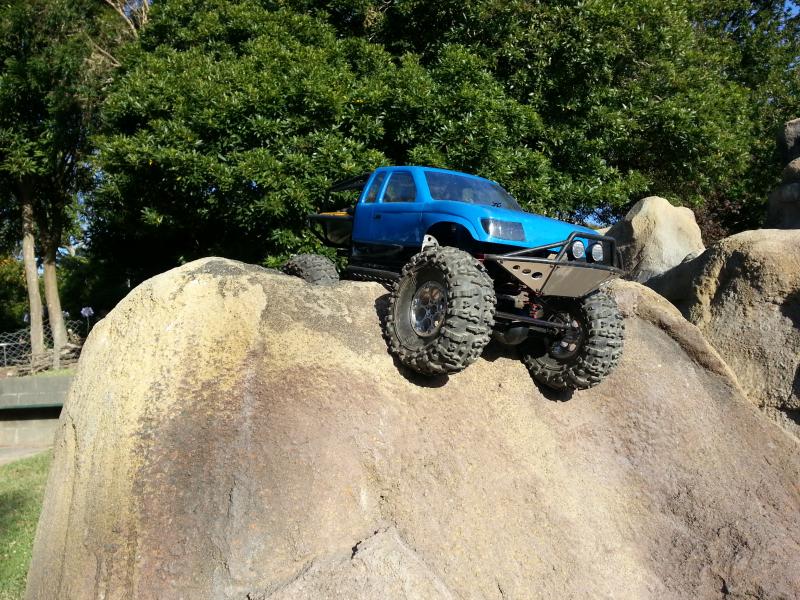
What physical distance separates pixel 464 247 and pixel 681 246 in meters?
7.56

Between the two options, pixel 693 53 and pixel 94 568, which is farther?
pixel 693 53

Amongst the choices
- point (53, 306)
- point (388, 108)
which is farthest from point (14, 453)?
point (388, 108)

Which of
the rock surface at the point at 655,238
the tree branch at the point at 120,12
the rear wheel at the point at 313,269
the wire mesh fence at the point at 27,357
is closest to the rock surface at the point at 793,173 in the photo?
the rock surface at the point at 655,238

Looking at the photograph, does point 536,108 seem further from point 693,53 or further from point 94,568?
point 94,568

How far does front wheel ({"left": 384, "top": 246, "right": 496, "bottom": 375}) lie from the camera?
14.1 feet

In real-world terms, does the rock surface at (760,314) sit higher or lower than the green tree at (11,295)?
higher

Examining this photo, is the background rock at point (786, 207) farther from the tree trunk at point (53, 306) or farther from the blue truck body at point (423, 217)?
the tree trunk at point (53, 306)

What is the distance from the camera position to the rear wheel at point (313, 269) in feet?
19.1

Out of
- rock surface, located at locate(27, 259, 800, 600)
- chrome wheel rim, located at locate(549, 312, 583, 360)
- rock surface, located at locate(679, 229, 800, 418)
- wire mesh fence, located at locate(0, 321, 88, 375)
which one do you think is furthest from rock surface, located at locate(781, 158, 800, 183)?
wire mesh fence, located at locate(0, 321, 88, 375)

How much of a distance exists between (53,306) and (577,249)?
15.9m

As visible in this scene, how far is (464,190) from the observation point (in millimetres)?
5852

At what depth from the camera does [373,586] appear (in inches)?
137

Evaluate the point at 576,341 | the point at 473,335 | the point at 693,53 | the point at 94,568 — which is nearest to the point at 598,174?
the point at 693,53

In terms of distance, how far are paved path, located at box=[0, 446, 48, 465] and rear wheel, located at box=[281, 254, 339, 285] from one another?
690cm
